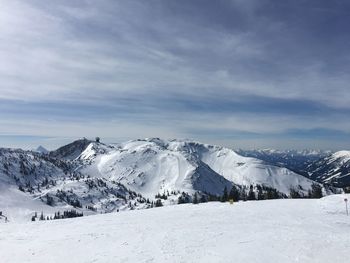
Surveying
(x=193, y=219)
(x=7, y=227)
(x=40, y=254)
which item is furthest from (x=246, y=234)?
(x=7, y=227)

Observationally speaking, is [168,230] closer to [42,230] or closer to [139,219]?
[139,219]

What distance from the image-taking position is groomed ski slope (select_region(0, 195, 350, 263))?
27.6 meters

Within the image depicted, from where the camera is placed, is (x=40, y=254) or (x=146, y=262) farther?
(x=40, y=254)

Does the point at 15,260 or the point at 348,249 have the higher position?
the point at 348,249

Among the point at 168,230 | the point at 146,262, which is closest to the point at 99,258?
the point at 146,262

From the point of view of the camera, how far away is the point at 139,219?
4728 cm

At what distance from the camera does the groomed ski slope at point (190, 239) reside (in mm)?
27625

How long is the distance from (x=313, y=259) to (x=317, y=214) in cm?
2307

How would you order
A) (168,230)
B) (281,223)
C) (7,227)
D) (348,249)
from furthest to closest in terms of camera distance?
(7,227) < (281,223) < (168,230) < (348,249)

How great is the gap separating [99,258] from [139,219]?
1988 cm

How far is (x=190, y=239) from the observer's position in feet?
108

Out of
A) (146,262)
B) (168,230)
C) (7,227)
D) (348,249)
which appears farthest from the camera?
(7,227)

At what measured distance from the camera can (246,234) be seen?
35.0m

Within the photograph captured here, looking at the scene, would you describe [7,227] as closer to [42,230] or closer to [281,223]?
[42,230]
